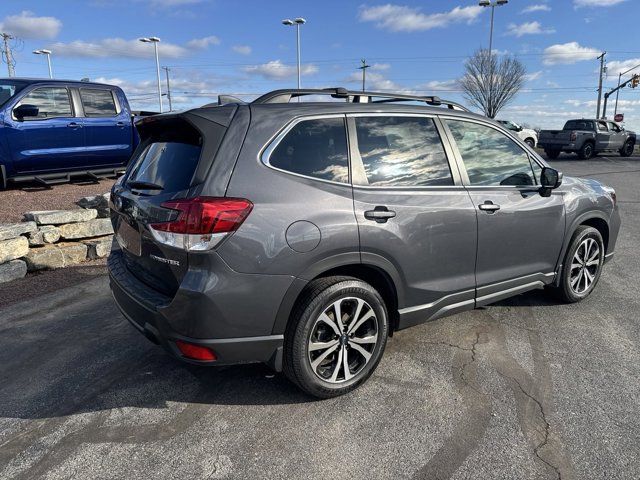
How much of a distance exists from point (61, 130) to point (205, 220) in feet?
24.8

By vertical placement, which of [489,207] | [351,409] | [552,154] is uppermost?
[489,207]

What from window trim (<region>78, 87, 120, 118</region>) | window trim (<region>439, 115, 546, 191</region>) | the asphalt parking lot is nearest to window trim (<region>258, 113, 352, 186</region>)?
window trim (<region>439, 115, 546, 191</region>)

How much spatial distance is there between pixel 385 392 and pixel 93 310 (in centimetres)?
298

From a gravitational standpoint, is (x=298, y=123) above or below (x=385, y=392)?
above

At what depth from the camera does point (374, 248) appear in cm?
299

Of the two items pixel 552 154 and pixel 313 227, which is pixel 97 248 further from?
pixel 552 154

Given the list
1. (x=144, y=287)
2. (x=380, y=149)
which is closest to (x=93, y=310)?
(x=144, y=287)

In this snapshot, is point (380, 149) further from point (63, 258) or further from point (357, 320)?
point (63, 258)

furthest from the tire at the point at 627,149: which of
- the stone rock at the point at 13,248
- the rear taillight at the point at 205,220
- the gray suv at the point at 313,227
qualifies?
the rear taillight at the point at 205,220

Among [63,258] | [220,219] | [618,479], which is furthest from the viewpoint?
[63,258]

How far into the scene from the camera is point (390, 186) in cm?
314

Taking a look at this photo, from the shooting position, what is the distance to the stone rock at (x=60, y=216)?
19.0ft

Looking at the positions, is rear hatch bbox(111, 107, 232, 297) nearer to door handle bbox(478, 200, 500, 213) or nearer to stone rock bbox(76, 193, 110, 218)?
door handle bbox(478, 200, 500, 213)

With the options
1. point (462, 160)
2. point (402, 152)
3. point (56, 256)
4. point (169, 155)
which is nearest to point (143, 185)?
point (169, 155)
